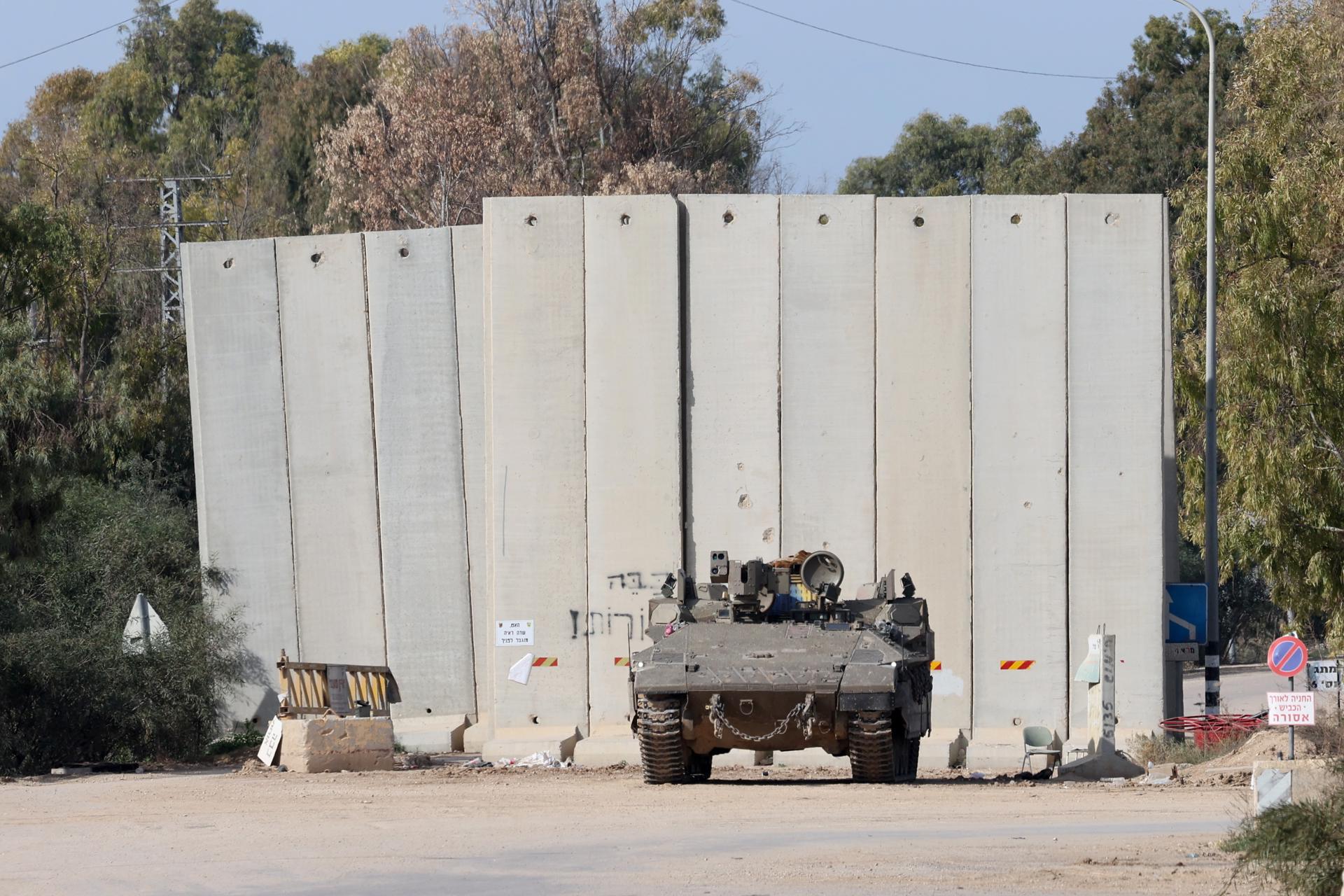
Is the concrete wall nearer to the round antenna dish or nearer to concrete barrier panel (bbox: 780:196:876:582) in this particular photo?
concrete barrier panel (bbox: 780:196:876:582)

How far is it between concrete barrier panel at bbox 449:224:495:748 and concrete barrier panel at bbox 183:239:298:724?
2.55m

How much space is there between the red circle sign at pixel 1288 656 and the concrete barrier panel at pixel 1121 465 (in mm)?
2983

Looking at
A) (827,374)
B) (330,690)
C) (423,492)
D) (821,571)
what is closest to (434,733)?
(330,690)

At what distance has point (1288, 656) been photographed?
19031 mm

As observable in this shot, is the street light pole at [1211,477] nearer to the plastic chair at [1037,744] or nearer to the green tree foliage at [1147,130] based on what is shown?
the plastic chair at [1037,744]

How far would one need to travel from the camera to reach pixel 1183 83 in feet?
192

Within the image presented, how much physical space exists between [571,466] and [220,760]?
5827mm

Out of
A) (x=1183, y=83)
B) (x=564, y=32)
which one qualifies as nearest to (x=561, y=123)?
Answer: (x=564, y=32)

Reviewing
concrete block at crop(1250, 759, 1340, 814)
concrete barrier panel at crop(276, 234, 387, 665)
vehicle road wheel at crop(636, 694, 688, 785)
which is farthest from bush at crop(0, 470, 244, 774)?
concrete block at crop(1250, 759, 1340, 814)

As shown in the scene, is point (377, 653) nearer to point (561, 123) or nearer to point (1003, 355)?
point (1003, 355)

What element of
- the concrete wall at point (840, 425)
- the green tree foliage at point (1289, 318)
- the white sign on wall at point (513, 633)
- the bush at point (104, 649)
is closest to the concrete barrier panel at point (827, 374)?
the concrete wall at point (840, 425)

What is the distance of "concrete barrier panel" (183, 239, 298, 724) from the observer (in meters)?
24.1

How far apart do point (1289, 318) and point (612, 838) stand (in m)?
17.1

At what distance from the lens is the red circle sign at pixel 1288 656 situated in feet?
62.0
